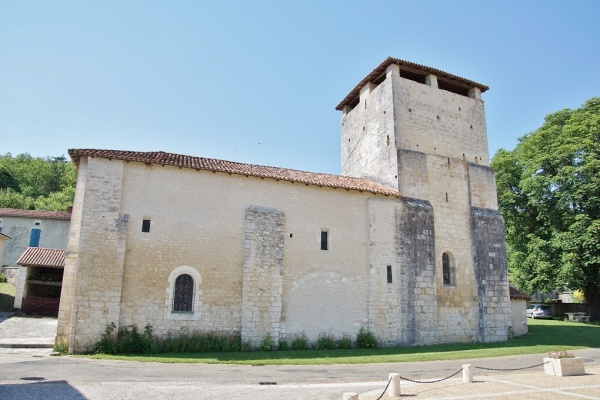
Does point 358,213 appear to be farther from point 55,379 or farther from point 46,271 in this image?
point 46,271

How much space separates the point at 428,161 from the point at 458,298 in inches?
256

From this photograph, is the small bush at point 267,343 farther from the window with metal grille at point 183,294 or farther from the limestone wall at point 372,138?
the limestone wall at point 372,138

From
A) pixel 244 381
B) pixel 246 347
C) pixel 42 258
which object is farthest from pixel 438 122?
pixel 42 258

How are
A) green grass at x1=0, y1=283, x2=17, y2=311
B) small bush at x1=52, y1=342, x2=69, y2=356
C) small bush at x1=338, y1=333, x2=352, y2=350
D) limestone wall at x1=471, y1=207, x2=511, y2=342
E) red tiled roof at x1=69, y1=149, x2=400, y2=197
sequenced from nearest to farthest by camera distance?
small bush at x1=52, y1=342, x2=69, y2=356
red tiled roof at x1=69, y1=149, x2=400, y2=197
small bush at x1=338, y1=333, x2=352, y2=350
limestone wall at x1=471, y1=207, x2=511, y2=342
green grass at x1=0, y1=283, x2=17, y2=311

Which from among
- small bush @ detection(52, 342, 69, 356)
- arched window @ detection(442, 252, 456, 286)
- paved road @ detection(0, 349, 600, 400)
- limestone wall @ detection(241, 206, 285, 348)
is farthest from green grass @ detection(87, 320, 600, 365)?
arched window @ detection(442, 252, 456, 286)

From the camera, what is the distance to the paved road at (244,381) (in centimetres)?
789

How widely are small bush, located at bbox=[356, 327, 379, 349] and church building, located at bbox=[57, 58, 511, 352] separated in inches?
10.1

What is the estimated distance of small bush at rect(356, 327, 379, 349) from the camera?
54.1 feet

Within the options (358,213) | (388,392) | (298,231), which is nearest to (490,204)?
(358,213)

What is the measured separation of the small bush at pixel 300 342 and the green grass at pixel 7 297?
670 inches

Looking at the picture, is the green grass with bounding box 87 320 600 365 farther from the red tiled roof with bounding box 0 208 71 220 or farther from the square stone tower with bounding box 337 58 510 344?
the red tiled roof with bounding box 0 208 71 220

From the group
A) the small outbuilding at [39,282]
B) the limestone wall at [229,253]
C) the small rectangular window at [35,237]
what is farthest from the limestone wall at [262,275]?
the small rectangular window at [35,237]

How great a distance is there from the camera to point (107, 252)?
1389 cm

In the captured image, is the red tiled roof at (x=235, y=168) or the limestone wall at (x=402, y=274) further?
the limestone wall at (x=402, y=274)
